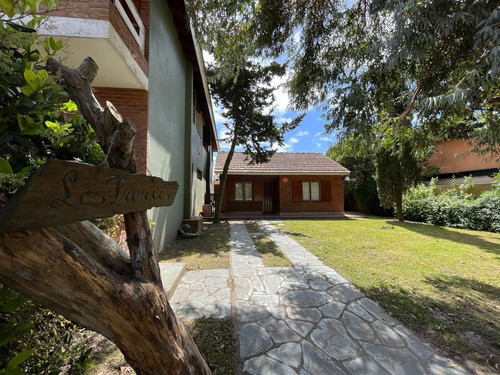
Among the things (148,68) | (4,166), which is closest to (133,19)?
(148,68)

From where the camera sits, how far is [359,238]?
24.6ft

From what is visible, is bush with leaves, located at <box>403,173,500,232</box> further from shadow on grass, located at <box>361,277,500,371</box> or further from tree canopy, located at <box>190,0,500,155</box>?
tree canopy, located at <box>190,0,500,155</box>

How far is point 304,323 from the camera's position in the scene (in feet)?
8.52

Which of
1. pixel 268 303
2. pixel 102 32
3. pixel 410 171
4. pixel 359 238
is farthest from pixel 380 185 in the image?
pixel 102 32

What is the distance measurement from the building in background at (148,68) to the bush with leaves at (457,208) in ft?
44.2

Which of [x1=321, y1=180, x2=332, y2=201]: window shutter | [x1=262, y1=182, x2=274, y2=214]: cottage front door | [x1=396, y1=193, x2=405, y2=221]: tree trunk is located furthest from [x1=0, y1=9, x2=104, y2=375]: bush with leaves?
[x1=321, y1=180, x2=332, y2=201]: window shutter

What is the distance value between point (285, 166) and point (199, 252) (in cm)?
1078

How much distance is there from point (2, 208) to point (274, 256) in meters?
5.01

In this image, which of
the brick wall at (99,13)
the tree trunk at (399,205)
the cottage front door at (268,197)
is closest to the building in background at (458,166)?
the tree trunk at (399,205)

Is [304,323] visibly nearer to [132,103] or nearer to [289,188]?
[132,103]

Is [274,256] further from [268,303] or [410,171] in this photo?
[410,171]

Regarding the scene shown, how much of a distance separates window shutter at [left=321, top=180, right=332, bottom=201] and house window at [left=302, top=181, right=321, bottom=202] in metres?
0.26

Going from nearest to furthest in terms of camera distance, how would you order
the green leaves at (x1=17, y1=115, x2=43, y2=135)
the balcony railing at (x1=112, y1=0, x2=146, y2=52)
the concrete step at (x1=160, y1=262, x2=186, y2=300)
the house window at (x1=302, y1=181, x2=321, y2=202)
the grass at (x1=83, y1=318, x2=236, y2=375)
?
the green leaves at (x1=17, y1=115, x2=43, y2=135), the grass at (x1=83, y1=318, x2=236, y2=375), the concrete step at (x1=160, y1=262, x2=186, y2=300), the balcony railing at (x1=112, y1=0, x2=146, y2=52), the house window at (x1=302, y1=181, x2=321, y2=202)

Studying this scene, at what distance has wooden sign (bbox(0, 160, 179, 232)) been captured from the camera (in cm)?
66
